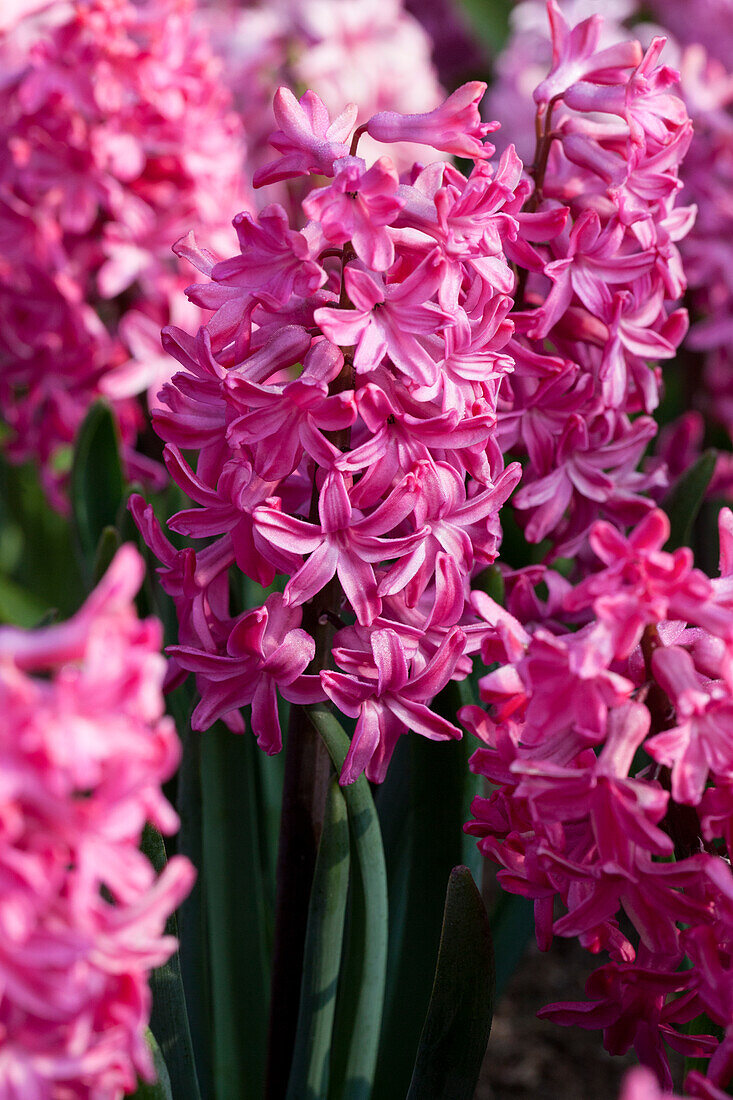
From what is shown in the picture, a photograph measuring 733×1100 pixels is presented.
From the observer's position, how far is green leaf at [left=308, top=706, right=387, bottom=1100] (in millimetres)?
695

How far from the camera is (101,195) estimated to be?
1.22 m

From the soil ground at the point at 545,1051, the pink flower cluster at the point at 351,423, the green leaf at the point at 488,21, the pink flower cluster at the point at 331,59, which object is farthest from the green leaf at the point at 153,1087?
the green leaf at the point at 488,21

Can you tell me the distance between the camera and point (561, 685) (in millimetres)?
537

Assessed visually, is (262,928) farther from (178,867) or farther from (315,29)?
(315,29)

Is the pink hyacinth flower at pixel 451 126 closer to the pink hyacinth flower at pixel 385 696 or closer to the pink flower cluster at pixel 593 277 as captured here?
the pink flower cluster at pixel 593 277

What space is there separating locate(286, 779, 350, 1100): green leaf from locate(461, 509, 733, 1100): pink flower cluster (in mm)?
98

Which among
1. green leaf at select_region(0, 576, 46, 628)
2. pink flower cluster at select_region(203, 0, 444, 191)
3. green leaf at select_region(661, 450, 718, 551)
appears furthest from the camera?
pink flower cluster at select_region(203, 0, 444, 191)

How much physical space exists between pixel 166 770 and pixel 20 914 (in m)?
0.07

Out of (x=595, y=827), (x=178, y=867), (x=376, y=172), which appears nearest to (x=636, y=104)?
(x=376, y=172)

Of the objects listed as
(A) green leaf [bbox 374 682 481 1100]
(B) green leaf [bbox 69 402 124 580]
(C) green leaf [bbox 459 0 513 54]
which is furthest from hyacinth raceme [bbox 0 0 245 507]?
(C) green leaf [bbox 459 0 513 54]

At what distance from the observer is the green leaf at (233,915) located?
82cm

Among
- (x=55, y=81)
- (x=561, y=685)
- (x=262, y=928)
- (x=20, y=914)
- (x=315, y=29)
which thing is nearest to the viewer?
(x=20, y=914)

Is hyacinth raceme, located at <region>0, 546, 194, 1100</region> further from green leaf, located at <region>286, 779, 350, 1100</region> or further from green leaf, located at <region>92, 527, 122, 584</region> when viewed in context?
green leaf, located at <region>92, 527, 122, 584</region>

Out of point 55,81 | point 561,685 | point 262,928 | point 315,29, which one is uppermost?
point 55,81
